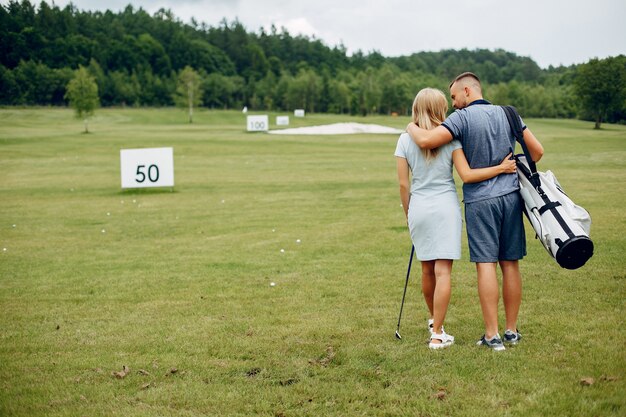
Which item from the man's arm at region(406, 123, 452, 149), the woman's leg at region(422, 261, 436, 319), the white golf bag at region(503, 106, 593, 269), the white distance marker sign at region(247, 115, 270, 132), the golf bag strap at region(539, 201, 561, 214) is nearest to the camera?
the white golf bag at region(503, 106, 593, 269)

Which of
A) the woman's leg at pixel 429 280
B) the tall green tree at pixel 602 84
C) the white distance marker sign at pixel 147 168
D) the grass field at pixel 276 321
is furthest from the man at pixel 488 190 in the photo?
the tall green tree at pixel 602 84

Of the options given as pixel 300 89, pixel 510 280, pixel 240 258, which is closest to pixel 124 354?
pixel 510 280

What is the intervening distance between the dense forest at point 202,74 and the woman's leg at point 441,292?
80754 millimetres

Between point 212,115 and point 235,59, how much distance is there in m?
89.5

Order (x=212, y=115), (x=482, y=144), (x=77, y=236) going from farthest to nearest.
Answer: (x=212, y=115), (x=77, y=236), (x=482, y=144)

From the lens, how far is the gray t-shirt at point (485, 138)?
229 inches

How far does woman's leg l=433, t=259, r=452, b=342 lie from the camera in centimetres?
606

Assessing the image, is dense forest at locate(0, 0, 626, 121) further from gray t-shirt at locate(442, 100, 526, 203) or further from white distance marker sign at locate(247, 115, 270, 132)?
gray t-shirt at locate(442, 100, 526, 203)

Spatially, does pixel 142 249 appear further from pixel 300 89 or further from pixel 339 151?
pixel 300 89

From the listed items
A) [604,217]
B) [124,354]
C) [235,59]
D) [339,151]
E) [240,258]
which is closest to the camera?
[124,354]

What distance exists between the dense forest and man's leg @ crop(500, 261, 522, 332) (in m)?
80.5

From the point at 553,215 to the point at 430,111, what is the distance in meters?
1.49

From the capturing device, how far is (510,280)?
19.9ft

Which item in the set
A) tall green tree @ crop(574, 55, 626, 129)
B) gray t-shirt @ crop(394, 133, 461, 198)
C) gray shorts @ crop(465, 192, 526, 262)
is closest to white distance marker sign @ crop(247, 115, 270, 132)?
tall green tree @ crop(574, 55, 626, 129)
